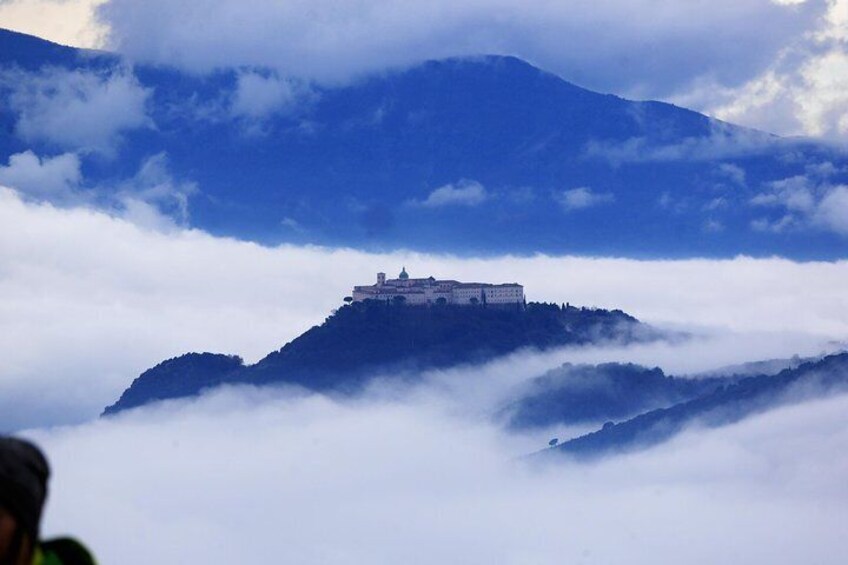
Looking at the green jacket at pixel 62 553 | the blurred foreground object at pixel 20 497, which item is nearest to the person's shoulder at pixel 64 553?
the green jacket at pixel 62 553

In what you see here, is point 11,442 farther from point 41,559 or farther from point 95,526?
point 95,526

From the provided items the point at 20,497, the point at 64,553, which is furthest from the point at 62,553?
the point at 20,497

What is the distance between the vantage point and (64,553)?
347cm

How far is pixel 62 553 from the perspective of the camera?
3473 mm

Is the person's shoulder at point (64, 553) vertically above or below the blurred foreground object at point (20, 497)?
below

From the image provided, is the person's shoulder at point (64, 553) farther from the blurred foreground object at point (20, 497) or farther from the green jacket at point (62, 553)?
the blurred foreground object at point (20, 497)

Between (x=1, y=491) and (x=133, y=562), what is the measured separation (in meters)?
194

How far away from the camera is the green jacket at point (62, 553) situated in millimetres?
3385

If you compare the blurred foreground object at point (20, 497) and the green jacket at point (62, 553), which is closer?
the blurred foreground object at point (20, 497)

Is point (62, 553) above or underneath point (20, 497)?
underneath

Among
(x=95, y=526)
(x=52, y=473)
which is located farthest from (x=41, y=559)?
(x=95, y=526)

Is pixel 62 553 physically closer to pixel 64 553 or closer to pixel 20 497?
pixel 64 553

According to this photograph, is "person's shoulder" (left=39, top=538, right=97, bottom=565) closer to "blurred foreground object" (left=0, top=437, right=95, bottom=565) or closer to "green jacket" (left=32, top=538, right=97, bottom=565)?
"green jacket" (left=32, top=538, right=97, bottom=565)

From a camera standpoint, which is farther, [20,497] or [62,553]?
[62,553]
